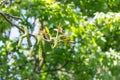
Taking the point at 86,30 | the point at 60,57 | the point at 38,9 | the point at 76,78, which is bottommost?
the point at 76,78

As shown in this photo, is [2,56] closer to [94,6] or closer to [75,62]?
[75,62]

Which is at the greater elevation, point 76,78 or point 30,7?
point 30,7

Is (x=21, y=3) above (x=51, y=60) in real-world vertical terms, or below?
above

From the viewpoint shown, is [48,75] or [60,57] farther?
[48,75]

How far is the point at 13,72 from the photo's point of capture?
10375 millimetres

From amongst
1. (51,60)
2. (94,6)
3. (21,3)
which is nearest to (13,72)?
(51,60)

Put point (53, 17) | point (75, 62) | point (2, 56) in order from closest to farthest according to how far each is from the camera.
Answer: point (53, 17)
point (75, 62)
point (2, 56)

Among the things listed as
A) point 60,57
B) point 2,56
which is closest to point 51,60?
point 60,57

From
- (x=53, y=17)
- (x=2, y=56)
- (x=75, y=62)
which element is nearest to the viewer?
(x=53, y=17)

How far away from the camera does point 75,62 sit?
10.0m

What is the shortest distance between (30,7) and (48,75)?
2485 millimetres

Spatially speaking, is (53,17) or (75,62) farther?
(75,62)

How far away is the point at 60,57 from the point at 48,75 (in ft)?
3.70

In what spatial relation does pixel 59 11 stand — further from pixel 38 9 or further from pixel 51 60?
pixel 51 60
